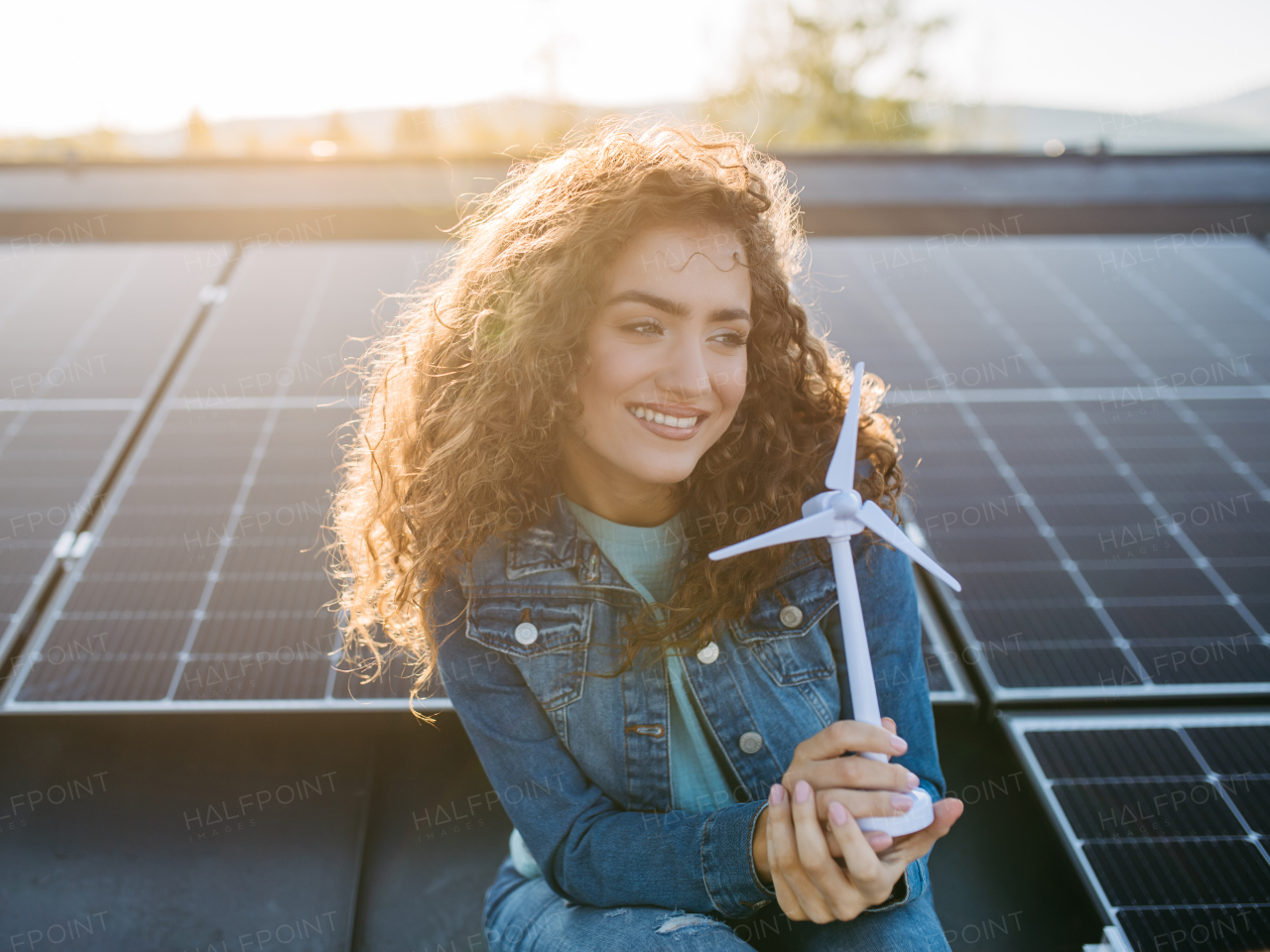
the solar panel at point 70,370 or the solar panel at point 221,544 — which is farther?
the solar panel at point 70,370

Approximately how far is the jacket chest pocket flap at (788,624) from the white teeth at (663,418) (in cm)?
84

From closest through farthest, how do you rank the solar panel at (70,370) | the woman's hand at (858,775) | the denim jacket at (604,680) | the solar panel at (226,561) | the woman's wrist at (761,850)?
the woman's hand at (858,775), the woman's wrist at (761,850), the denim jacket at (604,680), the solar panel at (226,561), the solar panel at (70,370)

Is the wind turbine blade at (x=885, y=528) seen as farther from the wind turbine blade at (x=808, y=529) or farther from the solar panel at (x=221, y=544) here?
the solar panel at (x=221, y=544)

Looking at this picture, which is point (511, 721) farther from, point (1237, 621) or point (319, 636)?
point (1237, 621)

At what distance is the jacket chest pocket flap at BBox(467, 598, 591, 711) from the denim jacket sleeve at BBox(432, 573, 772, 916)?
6 centimetres

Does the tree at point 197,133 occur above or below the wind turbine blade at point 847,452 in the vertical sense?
above

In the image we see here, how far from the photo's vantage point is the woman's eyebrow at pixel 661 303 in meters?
2.77

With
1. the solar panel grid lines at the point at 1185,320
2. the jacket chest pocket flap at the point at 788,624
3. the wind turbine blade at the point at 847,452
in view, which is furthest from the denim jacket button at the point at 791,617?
the solar panel grid lines at the point at 1185,320

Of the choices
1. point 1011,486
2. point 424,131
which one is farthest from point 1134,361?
point 424,131

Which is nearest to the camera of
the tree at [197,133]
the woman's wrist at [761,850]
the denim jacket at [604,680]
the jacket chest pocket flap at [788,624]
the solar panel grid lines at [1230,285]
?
the woman's wrist at [761,850]

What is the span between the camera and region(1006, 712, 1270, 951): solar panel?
3.29 meters

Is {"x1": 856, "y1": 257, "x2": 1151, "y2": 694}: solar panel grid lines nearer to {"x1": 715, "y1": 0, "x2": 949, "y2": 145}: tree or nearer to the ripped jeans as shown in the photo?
the ripped jeans

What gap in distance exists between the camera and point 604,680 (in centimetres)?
318

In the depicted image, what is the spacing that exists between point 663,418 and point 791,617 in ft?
3.44
